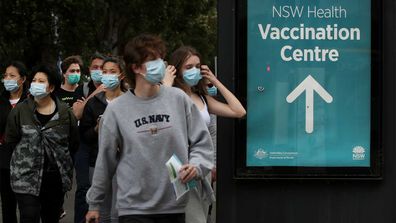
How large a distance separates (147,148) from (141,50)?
57cm

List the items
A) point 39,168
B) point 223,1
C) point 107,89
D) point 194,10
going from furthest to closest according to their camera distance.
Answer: point 194,10, point 107,89, point 39,168, point 223,1

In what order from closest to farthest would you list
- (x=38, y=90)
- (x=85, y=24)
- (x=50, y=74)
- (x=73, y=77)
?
(x=38, y=90) → (x=50, y=74) → (x=73, y=77) → (x=85, y=24)

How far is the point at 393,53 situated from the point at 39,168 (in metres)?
3.06

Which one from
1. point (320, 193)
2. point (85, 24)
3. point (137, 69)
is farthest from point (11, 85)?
point (85, 24)

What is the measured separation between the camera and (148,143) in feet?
15.9

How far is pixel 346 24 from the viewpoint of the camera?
667 centimetres

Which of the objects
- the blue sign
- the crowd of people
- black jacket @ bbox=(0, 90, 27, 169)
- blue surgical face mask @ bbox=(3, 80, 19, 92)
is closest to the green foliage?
blue surgical face mask @ bbox=(3, 80, 19, 92)

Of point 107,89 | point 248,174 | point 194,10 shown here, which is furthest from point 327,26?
point 194,10

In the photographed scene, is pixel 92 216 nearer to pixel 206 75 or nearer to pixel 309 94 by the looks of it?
pixel 206 75

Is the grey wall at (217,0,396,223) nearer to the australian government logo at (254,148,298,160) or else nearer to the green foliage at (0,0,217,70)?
the australian government logo at (254,148,298,160)

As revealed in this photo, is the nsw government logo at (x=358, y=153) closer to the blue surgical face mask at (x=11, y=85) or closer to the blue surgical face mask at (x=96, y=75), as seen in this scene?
the blue surgical face mask at (x=96, y=75)

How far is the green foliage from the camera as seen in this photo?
25.7 m

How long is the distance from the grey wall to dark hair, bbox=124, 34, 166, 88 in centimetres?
167

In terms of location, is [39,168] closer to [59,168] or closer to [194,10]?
[59,168]
